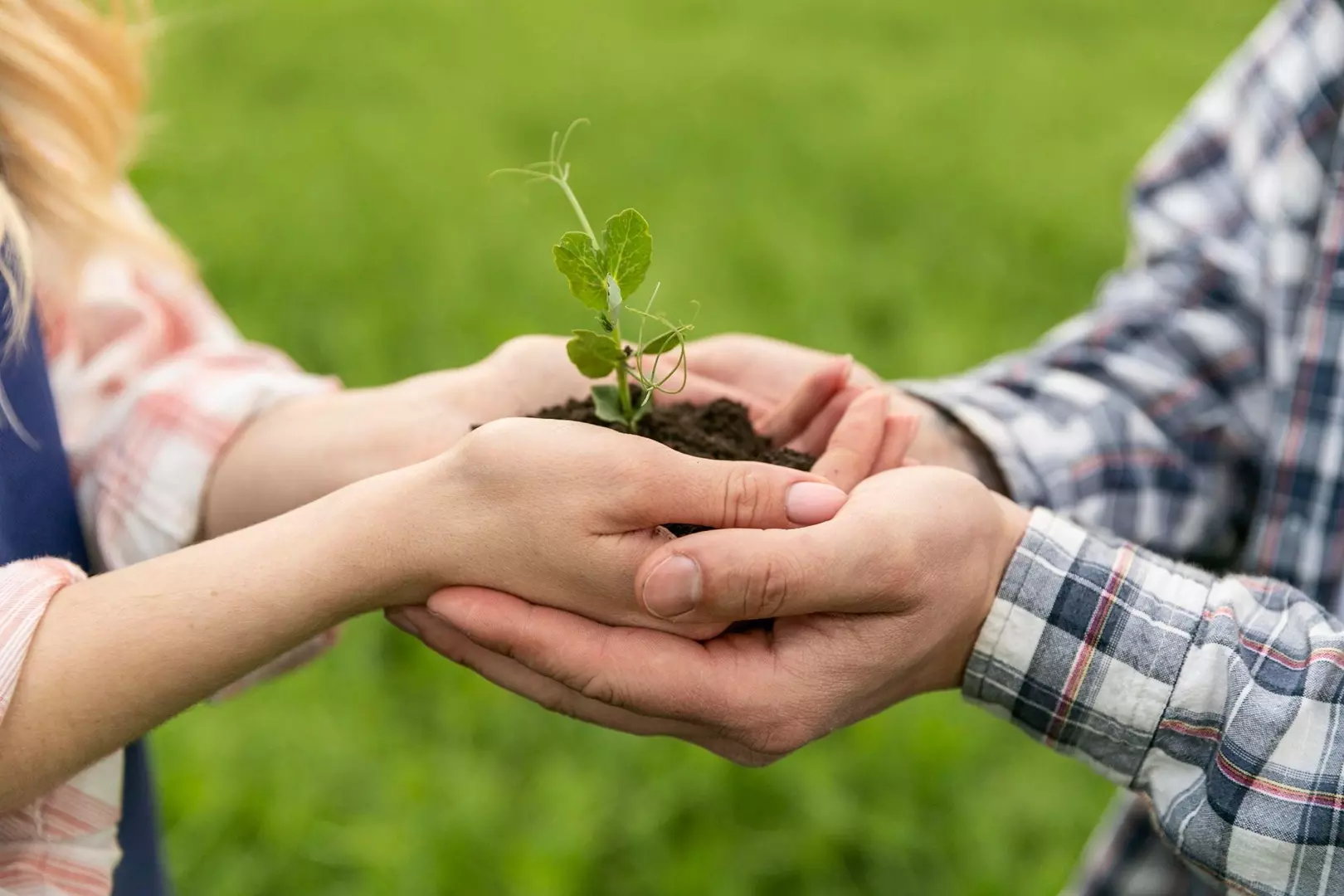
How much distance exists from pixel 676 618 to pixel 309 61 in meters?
6.25

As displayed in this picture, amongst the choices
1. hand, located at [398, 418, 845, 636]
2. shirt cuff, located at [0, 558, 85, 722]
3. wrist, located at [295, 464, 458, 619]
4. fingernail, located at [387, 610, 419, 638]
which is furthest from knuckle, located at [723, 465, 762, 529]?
shirt cuff, located at [0, 558, 85, 722]

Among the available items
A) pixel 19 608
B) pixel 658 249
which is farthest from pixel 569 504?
pixel 658 249

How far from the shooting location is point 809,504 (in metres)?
1.51

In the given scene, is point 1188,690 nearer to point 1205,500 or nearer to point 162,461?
point 1205,500

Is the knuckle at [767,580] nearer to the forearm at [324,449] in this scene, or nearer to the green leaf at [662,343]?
the green leaf at [662,343]

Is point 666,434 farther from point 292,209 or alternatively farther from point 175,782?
point 292,209

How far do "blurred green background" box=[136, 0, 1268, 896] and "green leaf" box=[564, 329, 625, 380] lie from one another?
4.75 ft

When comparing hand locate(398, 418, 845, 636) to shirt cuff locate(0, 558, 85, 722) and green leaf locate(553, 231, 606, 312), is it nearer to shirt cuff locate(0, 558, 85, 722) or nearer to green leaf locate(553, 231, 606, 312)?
green leaf locate(553, 231, 606, 312)

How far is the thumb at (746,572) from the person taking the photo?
143cm

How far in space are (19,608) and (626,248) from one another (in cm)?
80

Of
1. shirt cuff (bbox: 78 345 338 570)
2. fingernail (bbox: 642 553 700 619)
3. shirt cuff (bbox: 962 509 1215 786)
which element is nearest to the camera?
fingernail (bbox: 642 553 700 619)

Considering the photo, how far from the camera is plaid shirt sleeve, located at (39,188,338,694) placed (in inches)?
70.0

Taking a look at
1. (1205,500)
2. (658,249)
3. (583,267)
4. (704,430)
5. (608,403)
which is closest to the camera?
(583,267)

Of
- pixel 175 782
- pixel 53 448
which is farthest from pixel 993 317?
pixel 53 448
